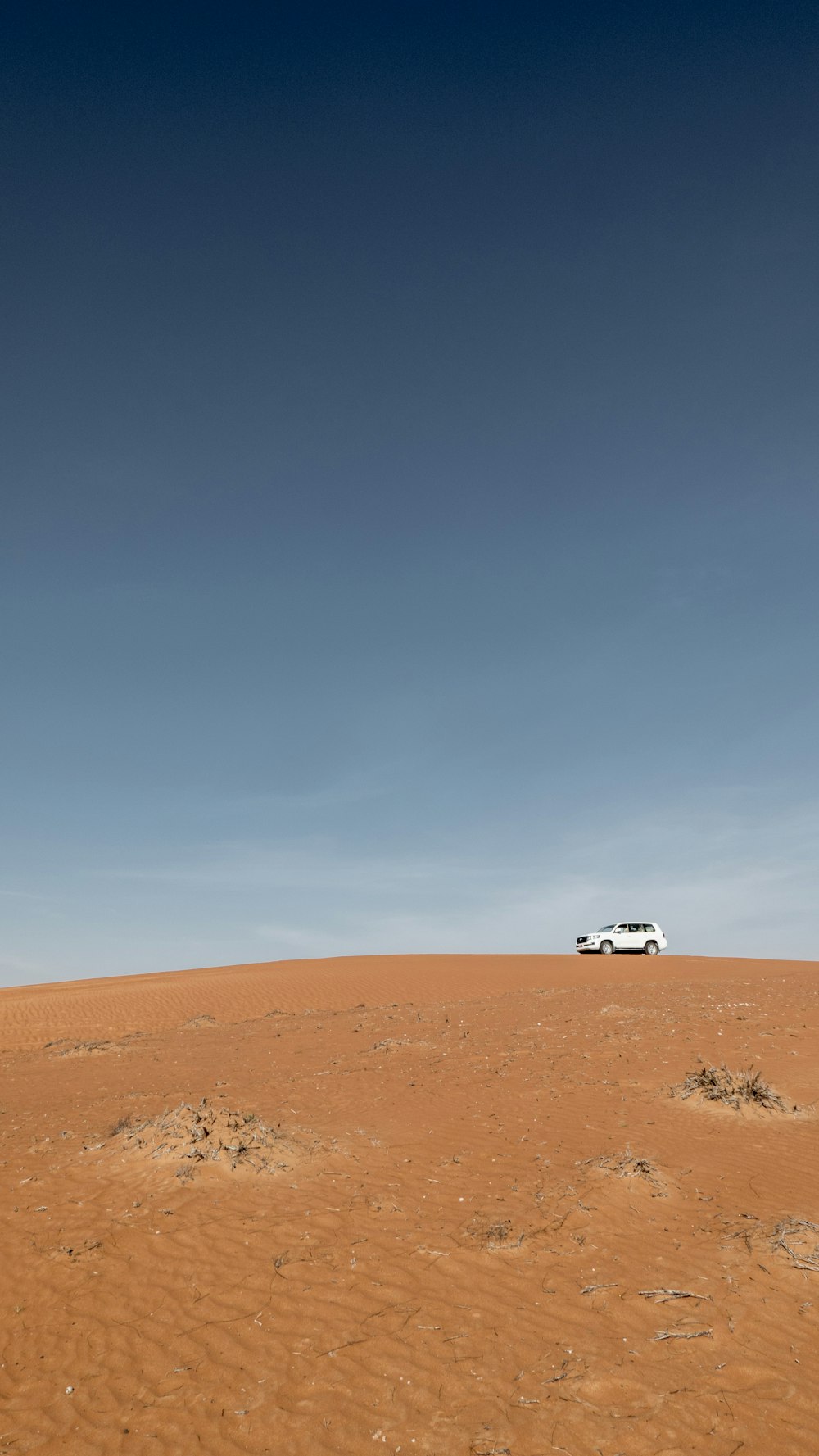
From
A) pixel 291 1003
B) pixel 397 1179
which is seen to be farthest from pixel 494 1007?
pixel 397 1179

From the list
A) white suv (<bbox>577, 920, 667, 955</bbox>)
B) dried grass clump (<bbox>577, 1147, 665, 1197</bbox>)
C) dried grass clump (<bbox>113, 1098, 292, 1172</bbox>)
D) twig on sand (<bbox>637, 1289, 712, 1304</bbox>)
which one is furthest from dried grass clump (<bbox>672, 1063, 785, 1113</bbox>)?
white suv (<bbox>577, 920, 667, 955</bbox>)

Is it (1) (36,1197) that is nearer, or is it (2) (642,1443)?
(2) (642,1443)

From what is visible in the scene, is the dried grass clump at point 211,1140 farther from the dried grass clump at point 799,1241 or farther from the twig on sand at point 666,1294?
the dried grass clump at point 799,1241

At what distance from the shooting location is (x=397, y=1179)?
10617mm

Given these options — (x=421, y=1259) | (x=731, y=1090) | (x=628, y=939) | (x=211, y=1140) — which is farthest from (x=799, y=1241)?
(x=628, y=939)

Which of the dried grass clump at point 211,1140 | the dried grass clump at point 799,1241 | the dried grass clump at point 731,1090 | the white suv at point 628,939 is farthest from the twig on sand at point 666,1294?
the white suv at point 628,939

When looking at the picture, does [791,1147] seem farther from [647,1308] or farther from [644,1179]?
[647,1308]

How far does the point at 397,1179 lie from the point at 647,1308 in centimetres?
403

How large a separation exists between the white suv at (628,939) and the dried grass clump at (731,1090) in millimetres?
30968

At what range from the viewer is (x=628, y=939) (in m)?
44.8

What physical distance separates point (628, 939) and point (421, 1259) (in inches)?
1532

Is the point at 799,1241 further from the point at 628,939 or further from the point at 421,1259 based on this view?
the point at 628,939

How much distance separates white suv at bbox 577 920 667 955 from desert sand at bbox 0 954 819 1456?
27552mm

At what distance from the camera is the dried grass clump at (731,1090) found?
13453mm
